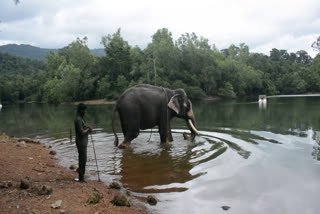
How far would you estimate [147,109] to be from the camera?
1197 cm

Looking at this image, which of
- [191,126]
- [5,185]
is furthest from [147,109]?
[5,185]

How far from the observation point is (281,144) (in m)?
11.7

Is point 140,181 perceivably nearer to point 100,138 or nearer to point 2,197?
point 2,197

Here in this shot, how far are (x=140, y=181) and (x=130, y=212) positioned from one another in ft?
7.08

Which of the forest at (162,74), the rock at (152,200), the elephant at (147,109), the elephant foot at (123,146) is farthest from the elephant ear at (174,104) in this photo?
the forest at (162,74)

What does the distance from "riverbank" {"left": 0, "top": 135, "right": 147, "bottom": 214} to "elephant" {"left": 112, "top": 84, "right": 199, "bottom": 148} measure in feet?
11.9

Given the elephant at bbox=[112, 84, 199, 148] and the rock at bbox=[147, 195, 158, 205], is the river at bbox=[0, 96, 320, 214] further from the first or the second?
the elephant at bbox=[112, 84, 199, 148]

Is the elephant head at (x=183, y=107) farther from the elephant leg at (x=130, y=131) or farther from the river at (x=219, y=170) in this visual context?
the elephant leg at (x=130, y=131)

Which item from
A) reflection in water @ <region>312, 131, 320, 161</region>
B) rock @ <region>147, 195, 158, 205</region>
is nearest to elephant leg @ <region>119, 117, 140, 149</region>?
rock @ <region>147, 195, 158, 205</region>

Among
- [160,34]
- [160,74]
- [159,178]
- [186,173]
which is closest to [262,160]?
[186,173]

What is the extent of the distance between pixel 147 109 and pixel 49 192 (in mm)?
6685

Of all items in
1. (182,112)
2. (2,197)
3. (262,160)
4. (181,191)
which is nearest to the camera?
(2,197)

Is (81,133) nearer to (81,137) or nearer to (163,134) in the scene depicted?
(81,137)

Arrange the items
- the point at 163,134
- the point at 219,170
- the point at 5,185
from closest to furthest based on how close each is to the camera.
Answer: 1. the point at 5,185
2. the point at 219,170
3. the point at 163,134
